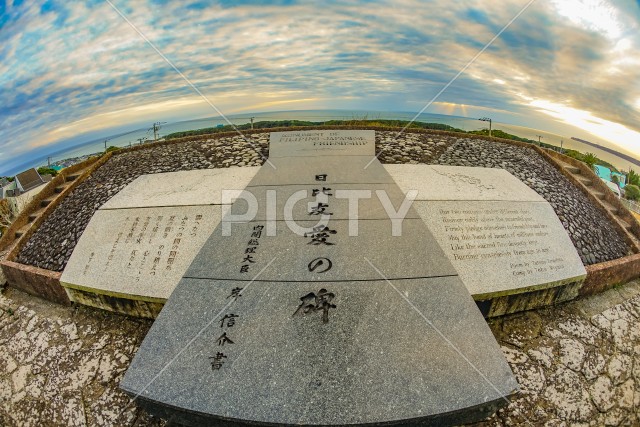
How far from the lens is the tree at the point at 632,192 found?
2197 cm

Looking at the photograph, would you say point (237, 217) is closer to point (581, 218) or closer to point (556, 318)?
point (556, 318)

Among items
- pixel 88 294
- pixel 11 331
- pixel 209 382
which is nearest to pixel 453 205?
pixel 209 382

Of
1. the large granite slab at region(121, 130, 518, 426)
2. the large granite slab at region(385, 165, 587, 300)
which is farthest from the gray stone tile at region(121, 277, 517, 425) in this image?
the large granite slab at region(385, 165, 587, 300)

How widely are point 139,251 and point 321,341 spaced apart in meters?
2.73

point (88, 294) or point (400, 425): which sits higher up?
point (400, 425)

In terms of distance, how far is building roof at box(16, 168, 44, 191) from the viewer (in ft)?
55.0

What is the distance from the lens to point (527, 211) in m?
4.62

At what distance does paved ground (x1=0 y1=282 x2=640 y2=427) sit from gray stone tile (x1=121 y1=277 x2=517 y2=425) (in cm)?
87

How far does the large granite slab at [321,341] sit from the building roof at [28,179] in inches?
754

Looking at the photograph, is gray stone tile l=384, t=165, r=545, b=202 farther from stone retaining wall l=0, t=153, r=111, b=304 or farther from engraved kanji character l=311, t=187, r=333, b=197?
stone retaining wall l=0, t=153, r=111, b=304

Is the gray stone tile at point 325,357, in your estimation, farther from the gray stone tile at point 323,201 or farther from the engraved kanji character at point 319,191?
the engraved kanji character at point 319,191

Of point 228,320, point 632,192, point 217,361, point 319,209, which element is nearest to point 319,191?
point 319,209

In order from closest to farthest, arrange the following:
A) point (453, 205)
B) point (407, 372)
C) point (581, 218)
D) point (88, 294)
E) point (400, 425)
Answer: point (400, 425), point (407, 372), point (88, 294), point (453, 205), point (581, 218)

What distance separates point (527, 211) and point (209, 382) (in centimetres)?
453
